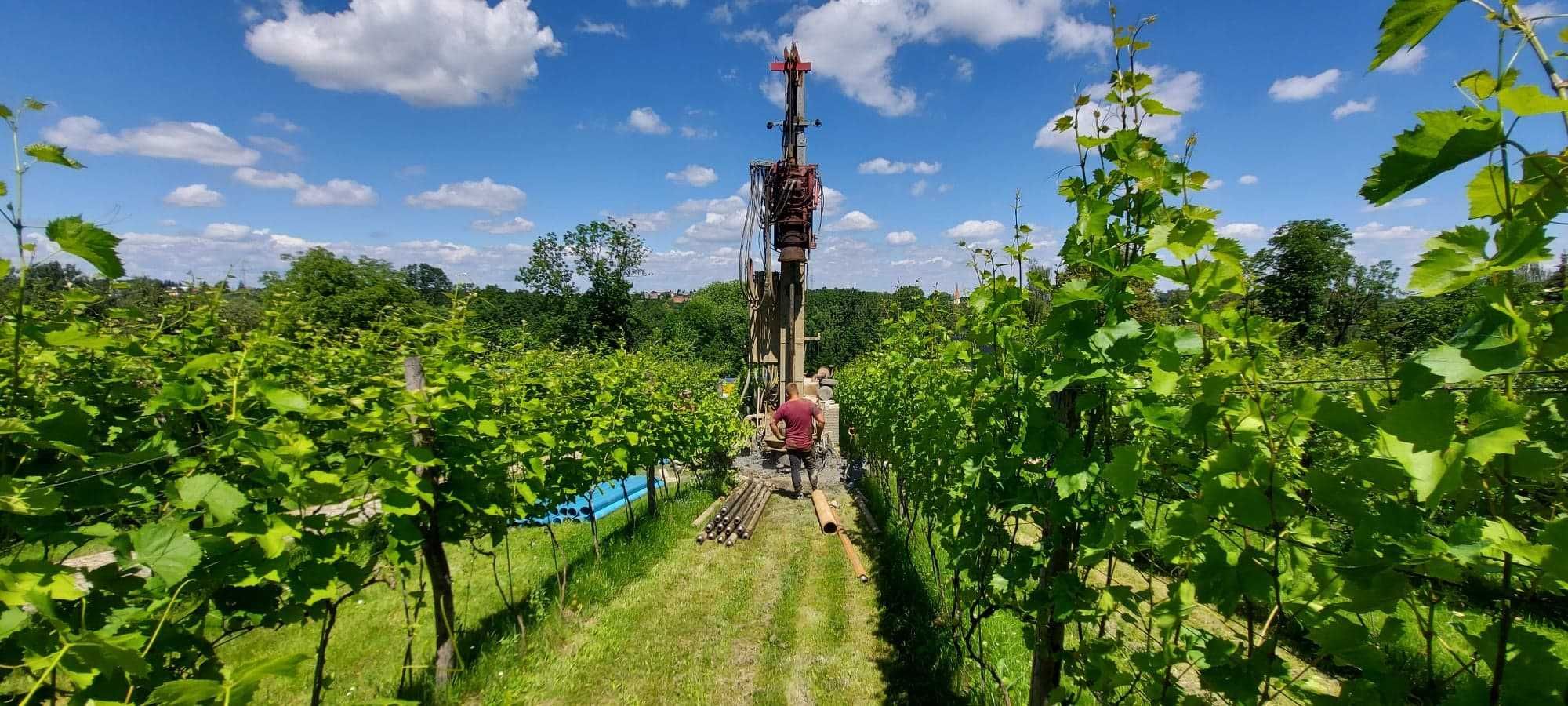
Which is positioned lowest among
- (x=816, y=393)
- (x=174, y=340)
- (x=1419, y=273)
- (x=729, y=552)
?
(x=729, y=552)

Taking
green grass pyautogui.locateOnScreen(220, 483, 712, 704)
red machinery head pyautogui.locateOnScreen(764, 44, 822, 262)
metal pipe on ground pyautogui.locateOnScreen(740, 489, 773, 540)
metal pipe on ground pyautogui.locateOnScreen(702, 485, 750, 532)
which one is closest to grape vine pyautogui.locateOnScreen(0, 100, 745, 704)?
green grass pyautogui.locateOnScreen(220, 483, 712, 704)

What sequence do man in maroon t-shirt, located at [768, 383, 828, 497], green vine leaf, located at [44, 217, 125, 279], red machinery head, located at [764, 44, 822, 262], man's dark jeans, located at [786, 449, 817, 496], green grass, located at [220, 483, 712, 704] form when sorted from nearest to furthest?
green vine leaf, located at [44, 217, 125, 279] → green grass, located at [220, 483, 712, 704] → man in maroon t-shirt, located at [768, 383, 828, 497] → man's dark jeans, located at [786, 449, 817, 496] → red machinery head, located at [764, 44, 822, 262]

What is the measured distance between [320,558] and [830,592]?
4429 mm

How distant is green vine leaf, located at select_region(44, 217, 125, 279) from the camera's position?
1116mm

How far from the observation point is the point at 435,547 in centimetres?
335

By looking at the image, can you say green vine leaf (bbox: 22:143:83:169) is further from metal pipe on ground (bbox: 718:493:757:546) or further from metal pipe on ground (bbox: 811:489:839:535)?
metal pipe on ground (bbox: 811:489:839:535)

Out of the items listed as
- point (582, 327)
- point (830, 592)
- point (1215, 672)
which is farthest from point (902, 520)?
point (582, 327)

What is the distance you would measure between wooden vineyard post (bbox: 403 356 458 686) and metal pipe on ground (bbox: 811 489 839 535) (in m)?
4.42

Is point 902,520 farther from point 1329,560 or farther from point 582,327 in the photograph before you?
point 582,327

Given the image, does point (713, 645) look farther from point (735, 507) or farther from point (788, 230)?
point (788, 230)

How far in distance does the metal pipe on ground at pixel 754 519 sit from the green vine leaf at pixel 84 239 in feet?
21.1

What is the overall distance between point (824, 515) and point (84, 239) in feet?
22.8

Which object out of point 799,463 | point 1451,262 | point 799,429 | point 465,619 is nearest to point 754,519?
point 799,463

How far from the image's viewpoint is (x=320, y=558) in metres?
2.11
